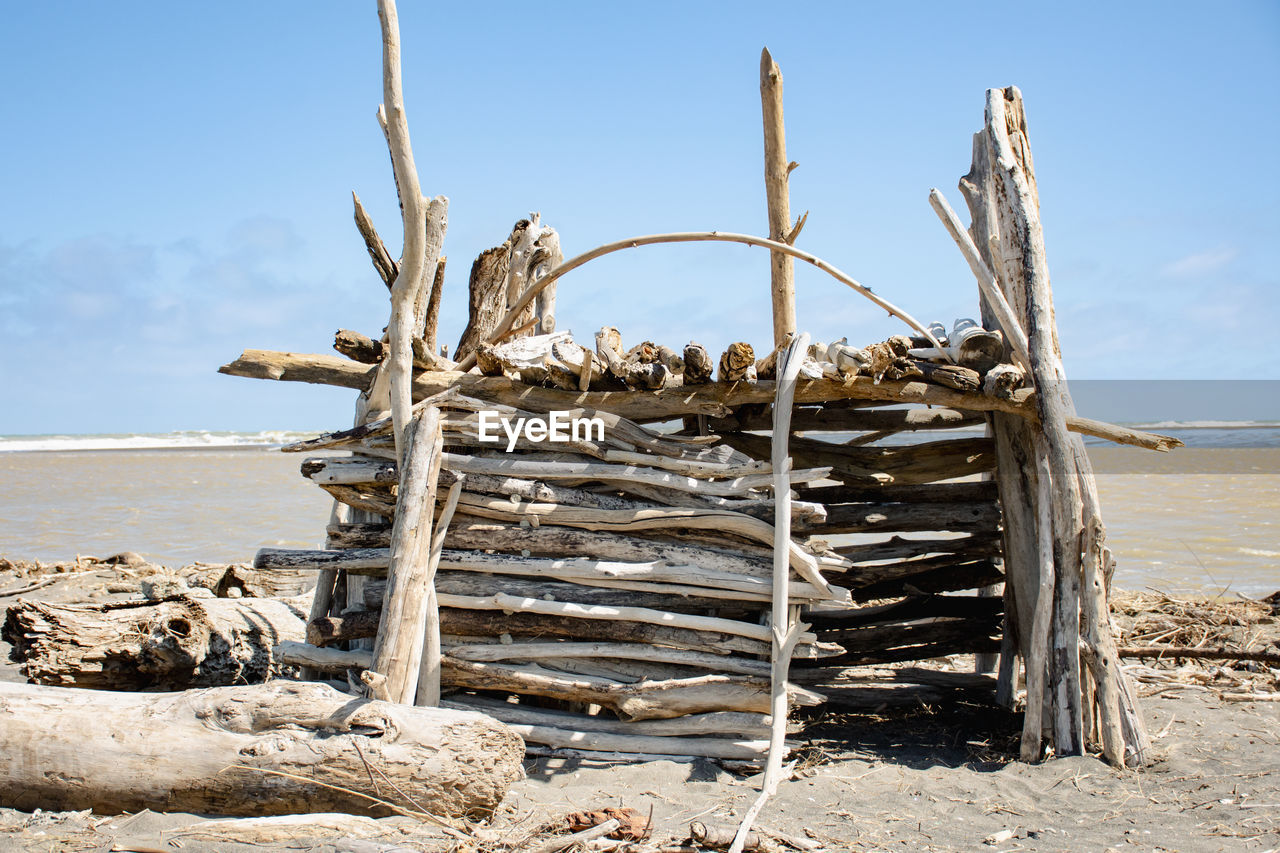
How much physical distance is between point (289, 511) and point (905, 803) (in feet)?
38.5

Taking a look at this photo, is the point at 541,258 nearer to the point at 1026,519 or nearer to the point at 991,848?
the point at 1026,519

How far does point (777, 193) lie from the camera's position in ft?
18.8

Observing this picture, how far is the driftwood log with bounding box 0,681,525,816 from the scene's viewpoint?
324 cm

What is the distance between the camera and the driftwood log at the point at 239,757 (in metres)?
3.24

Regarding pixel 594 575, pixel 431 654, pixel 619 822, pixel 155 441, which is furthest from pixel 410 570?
pixel 155 441

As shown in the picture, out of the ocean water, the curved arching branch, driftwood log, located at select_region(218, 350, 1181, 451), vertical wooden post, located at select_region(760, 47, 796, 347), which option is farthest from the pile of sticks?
the ocean water

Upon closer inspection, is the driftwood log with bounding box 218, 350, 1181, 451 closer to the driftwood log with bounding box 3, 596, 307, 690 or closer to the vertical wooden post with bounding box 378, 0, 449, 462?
the vertical wooden post with bounding box 378, 0, 449, 462

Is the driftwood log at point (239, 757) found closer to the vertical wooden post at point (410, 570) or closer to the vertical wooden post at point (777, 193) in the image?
the vertical wooden post at point (410, 570)

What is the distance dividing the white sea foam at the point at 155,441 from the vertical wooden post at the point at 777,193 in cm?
3396

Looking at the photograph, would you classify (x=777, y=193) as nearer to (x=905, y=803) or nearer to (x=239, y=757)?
(x=905, y=803)

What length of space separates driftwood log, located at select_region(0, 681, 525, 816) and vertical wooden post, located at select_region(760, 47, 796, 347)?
3.33 meters

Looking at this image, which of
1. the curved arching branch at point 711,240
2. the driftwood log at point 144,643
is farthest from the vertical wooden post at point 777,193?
the driftwood log at point 144,643

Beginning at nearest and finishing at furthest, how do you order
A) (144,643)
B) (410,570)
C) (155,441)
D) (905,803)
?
(905,803) → (410,570) → (144,643) → (155,441)

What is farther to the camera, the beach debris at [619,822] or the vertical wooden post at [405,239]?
the vertical wooden post at [405,239]
